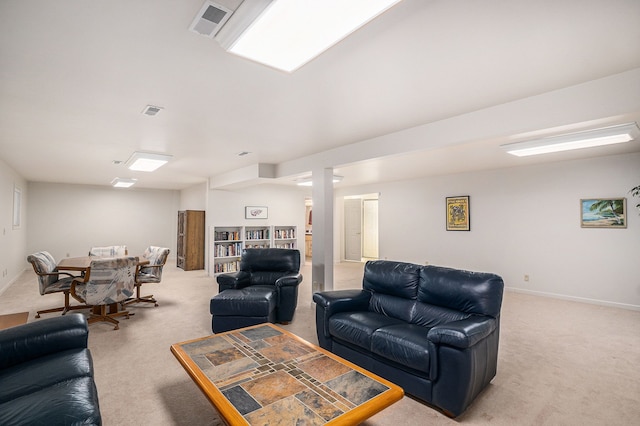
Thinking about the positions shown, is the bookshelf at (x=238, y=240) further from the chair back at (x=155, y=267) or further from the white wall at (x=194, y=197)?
the chair back at (x=155, y=267)

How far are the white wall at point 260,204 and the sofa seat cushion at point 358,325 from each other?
5.37m

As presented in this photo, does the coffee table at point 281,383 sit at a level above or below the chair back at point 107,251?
below

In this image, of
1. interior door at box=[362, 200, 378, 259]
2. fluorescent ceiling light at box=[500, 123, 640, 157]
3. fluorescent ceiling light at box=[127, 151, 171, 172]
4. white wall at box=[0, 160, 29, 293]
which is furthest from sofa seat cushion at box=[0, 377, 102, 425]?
interior door at box=[362, 200, 378, 259]

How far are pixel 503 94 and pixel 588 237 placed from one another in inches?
164

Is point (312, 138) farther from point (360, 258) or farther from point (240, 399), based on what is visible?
point (360, 258)

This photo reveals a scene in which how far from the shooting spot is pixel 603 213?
17.0 feet

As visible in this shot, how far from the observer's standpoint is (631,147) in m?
4.61

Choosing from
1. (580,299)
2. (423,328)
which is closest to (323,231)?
(423,328)

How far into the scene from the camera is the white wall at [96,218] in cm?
860

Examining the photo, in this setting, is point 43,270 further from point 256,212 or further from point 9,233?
point 256,212

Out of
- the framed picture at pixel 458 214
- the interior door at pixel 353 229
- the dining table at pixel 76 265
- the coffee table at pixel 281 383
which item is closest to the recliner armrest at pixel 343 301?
the coffee table at pixel 281 383

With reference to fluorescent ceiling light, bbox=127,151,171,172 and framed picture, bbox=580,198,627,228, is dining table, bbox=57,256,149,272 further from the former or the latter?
framed picture, bbox=580,198,627,228

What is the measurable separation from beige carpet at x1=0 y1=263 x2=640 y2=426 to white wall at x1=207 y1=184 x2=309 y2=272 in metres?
3.01

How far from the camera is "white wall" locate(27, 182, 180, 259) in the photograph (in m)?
8.60
